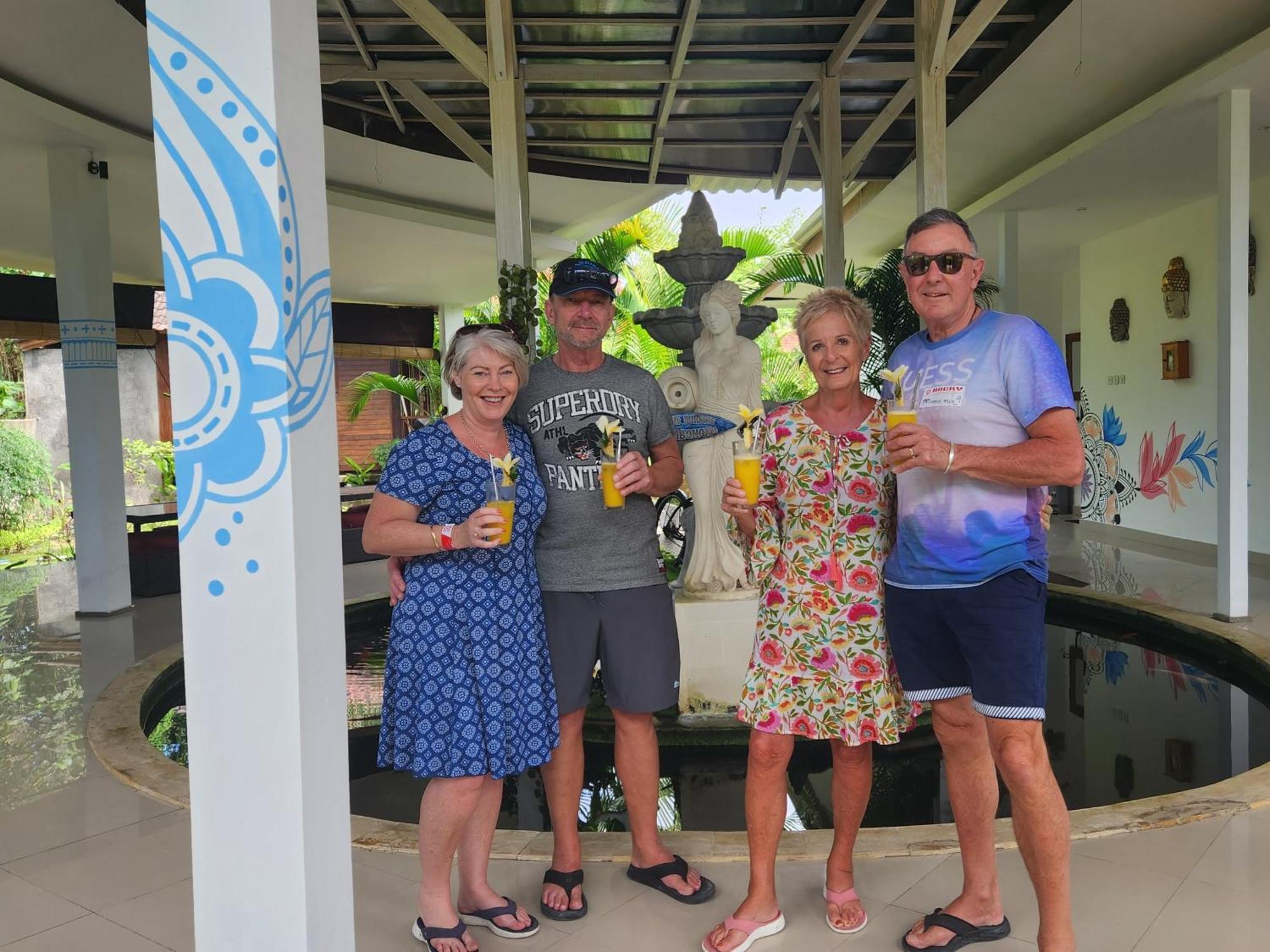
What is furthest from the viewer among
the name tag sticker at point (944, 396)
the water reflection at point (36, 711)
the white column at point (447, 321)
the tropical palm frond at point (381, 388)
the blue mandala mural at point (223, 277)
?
the white column at point (447, 321)

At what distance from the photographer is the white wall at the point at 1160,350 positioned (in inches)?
324

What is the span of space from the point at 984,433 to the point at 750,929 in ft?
4.22

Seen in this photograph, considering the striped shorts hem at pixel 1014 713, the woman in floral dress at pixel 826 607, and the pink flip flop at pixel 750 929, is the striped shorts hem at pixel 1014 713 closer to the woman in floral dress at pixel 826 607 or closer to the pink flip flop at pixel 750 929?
the woman in floral dress at pixel 826 607

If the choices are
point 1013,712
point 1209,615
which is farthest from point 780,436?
point 1209,615

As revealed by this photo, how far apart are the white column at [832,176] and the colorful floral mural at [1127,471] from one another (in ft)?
9.32

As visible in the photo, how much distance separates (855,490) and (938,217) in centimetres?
65

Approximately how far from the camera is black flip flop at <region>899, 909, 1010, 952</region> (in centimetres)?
233

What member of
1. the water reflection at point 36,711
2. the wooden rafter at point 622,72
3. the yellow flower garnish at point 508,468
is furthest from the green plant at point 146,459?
the yellow flower garnish at point 508,468

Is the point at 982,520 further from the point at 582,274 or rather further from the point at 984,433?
the point at 582,274

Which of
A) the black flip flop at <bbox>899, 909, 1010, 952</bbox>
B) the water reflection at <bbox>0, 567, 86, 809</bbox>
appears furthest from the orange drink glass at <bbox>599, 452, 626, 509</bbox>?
the water reflection at <bbox>0, 567, 86, 809</bbox>

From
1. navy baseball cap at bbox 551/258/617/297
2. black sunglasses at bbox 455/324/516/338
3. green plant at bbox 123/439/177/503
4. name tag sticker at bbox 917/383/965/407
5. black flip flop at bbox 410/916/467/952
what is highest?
navy baseball cap at bbox 551/258/617/297

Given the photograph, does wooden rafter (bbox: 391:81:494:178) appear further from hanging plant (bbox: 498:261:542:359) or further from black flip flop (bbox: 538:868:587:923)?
black flip flop (bbox: 538:868:587:923)

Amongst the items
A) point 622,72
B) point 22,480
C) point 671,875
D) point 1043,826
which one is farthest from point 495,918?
point 22,480

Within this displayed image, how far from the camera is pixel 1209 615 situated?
601cm
